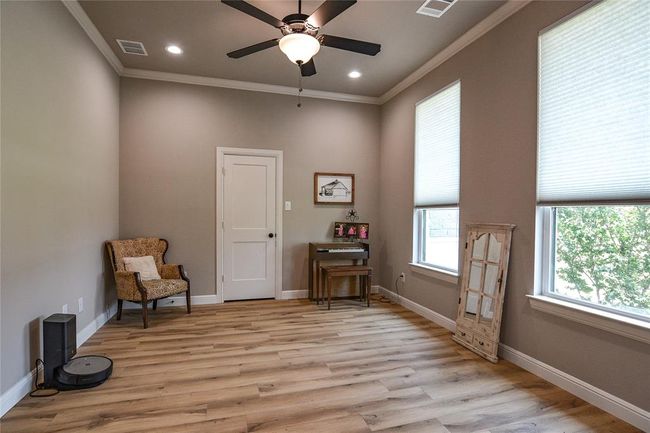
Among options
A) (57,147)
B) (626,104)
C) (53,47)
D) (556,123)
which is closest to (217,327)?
(57,147)

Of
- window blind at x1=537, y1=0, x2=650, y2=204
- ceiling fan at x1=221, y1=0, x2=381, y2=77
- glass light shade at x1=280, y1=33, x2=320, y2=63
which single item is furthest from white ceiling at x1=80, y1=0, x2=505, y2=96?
window blind at x1=537, y1=0, x2=650, y2=204

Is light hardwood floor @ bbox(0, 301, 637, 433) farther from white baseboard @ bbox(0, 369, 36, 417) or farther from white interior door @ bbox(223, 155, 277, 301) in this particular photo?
white interior door @ bbox(223, 155, 277, 301)

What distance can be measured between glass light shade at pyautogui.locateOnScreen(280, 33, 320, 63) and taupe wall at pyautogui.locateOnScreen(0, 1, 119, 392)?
1.75 meters

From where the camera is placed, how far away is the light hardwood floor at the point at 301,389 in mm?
1978

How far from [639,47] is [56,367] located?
14.4 feet

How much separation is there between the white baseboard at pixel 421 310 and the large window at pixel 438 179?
54cm

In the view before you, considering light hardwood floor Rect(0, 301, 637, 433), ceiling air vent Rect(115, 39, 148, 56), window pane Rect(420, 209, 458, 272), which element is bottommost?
light hardwood floor Rect(0, 301, 637, 433)

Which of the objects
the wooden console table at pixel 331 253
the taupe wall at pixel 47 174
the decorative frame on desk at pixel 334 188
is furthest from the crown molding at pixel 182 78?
the wooden console table at pixel 331 253

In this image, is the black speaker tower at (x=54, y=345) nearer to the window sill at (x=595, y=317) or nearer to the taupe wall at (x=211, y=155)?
the taupe wall at (x=211, y=155)

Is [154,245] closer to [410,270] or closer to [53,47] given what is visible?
[53,47]

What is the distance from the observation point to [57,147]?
268 cm

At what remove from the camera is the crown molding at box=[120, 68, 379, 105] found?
4266 mm

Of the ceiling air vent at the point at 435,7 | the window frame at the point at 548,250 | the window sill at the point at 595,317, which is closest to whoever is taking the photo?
the window sill at the point at 595,317

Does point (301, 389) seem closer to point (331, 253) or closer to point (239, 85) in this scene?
point (331, 253)
